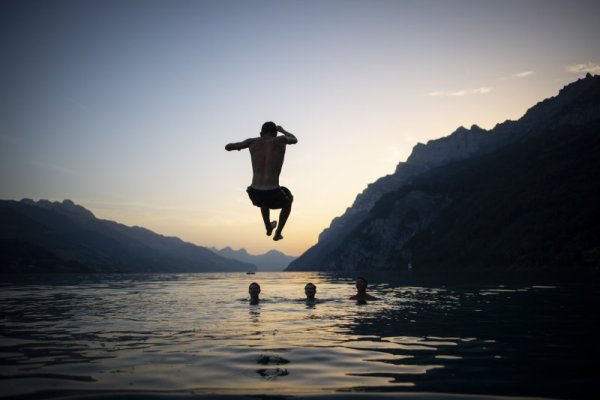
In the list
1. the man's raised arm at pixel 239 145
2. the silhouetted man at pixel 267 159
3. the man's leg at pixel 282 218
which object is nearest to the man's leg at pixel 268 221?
the man's leg at pixel 282 218

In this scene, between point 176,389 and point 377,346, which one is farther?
point 377,346

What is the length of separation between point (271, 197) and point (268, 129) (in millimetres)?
1647

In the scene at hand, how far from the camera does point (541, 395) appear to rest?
6.19m

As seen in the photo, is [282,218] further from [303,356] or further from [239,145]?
[303,356]

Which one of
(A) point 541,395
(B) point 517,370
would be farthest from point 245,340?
(A) point 541,395

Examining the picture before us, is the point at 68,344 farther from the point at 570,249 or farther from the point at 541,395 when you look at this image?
the point at 570,249

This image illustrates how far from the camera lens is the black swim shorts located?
10062 mm

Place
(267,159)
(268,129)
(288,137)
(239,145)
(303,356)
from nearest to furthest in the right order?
(303,356)
(288,137)
(267,159)
(268,129)
(239,145)

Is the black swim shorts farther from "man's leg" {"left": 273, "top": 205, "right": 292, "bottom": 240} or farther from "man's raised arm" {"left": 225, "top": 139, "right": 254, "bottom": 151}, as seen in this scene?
"man's raised arm" {"left": 225, "top": 139, "right": 254, "bottom": 151}

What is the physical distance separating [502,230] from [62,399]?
16295 centimetres

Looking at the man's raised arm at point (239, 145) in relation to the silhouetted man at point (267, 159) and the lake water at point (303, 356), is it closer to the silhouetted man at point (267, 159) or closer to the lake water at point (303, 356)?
the silhouetted man at point (267, 159)

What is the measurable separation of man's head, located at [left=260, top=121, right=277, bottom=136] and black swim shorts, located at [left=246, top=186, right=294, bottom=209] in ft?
4.39

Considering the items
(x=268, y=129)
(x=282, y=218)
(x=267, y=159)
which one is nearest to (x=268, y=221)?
(x=282, y=218)

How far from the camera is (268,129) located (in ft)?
33.2
